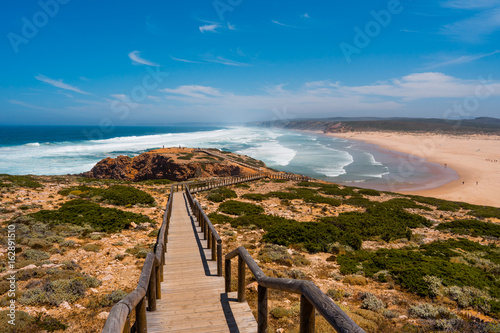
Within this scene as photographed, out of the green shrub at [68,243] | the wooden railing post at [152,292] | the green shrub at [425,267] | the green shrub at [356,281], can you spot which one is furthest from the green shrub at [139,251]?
the green shrub at [425,267]

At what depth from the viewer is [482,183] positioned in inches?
1398

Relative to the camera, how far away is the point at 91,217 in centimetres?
1188

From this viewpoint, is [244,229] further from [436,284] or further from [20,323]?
[20,323]

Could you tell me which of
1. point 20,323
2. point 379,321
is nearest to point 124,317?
point 20,323

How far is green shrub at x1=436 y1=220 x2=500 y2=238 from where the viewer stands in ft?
43.0

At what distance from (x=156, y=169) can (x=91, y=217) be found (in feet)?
73.5

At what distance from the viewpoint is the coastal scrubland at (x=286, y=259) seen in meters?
5.41

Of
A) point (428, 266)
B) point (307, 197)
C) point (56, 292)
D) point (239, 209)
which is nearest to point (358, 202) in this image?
point (307, 197)

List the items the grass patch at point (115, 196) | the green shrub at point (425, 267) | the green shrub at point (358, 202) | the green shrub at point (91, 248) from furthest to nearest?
the green shrub at point (358, 202)
the grass patch at point (115, 196)
the green shrub at point (91, 248)
the green shrub at point (425, 267)

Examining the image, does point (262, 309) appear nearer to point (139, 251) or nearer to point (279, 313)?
point (279, 313)

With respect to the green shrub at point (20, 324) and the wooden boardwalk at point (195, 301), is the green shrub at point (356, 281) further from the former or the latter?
the green shrub at point (20, 324)

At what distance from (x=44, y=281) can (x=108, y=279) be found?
54.8 inches

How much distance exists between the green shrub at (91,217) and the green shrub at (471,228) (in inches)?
628

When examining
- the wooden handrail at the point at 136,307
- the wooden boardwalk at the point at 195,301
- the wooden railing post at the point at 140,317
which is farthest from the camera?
the wooden boardwalk at the point at 195,301
